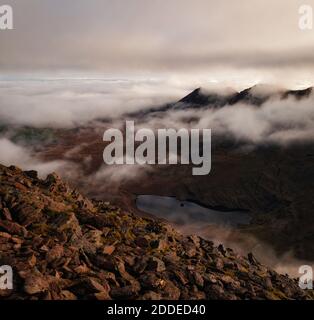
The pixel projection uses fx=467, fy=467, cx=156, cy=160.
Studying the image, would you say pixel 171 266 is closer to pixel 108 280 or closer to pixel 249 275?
pixel 108 280

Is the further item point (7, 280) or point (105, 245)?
point (105, 245)

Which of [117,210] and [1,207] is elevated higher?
[117,210]

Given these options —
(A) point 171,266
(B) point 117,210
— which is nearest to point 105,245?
(A) point 171,266
